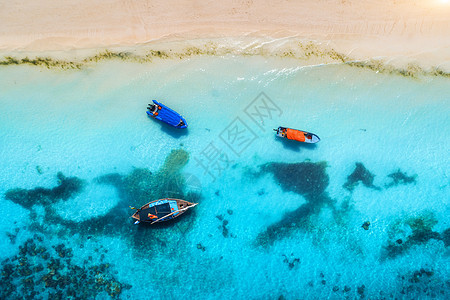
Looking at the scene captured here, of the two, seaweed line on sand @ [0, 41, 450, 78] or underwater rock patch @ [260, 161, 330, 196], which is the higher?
seaweed line on sand @ [0, 41, 450, 78]

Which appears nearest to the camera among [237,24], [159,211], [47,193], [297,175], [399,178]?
[159,211]

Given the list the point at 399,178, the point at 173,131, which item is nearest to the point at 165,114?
Result: the point at 173,131

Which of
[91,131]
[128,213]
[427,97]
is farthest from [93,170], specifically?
[427,97]

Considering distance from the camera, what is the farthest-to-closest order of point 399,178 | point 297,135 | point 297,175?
point 399,178 → point 297,175 → point 297,135

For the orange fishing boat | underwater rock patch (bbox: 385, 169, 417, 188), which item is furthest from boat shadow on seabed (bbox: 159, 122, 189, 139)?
underwater rock patch (bbox: 385, 169, 417, 188)

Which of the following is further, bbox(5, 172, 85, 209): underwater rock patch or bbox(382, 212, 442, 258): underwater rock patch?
bbox(382, 212, 442, 258): underwater rock patch

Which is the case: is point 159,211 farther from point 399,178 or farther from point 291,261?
point 399,178

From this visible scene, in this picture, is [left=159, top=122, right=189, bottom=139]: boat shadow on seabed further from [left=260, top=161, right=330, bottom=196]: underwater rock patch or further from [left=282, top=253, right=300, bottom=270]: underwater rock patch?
[left=282, top=253, right=300, bottom=270]: underwater rock patch
